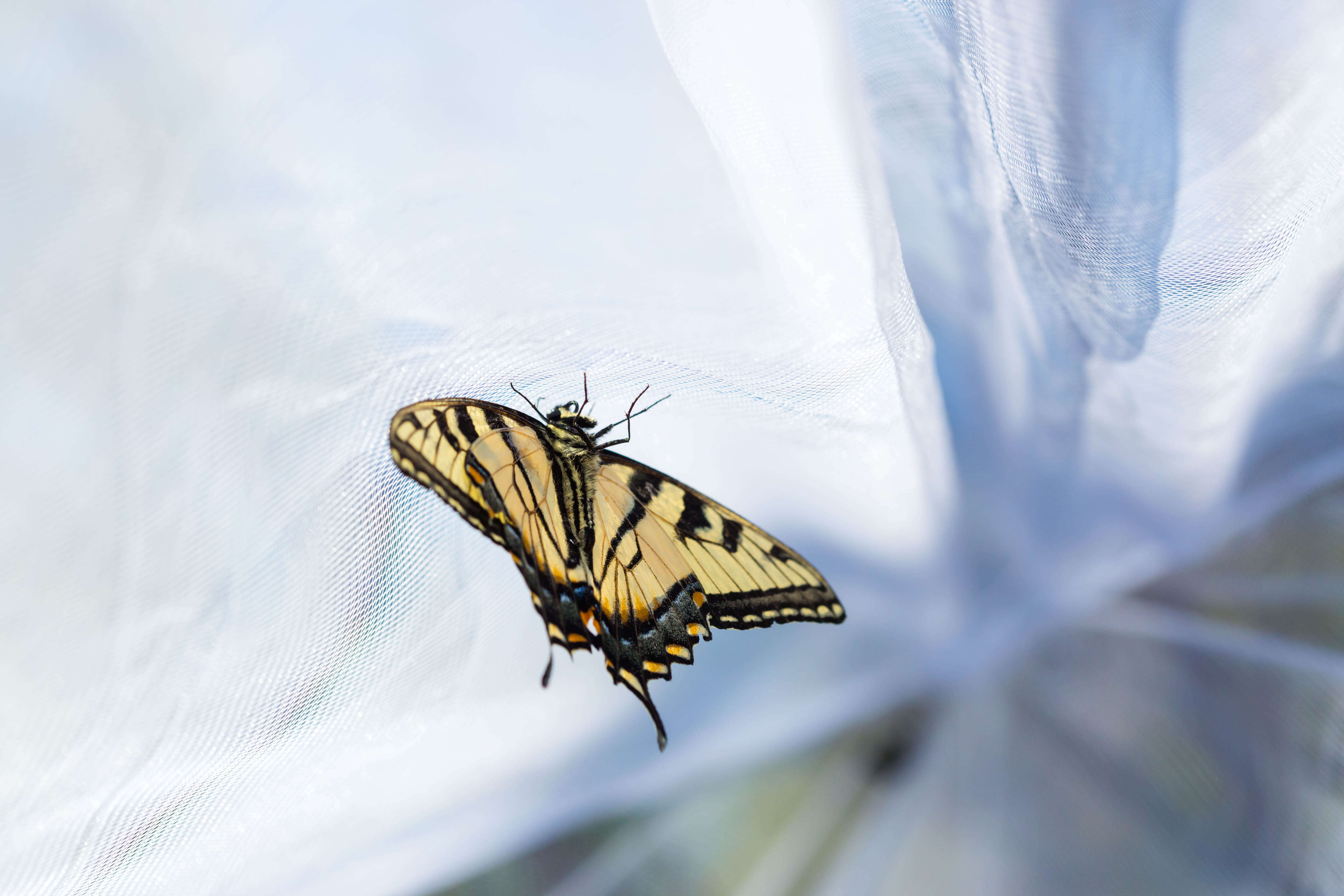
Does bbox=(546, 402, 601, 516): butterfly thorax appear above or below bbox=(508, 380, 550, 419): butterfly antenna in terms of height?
below

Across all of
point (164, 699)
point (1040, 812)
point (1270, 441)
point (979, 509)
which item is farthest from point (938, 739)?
point (164, 699)

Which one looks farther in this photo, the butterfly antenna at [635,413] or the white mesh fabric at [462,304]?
the butterfly antenna at [635,413]

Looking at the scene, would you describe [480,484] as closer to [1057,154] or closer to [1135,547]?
[1057,154]

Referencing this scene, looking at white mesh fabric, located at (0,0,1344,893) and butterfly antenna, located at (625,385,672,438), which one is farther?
butterfly antenna, located at (625,385,672,438)

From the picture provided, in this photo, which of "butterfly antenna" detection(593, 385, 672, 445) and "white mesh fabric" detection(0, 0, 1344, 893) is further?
"butterfly antenna" detection(593, 385, 672, 445)

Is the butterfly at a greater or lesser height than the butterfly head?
lesser

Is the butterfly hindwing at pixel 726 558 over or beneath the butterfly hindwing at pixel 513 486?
beneath

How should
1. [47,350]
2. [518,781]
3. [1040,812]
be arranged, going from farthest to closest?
[1040,812] < [518,781] < [47,350]

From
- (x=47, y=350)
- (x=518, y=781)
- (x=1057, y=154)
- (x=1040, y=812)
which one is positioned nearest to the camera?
(x=47, y=350)
